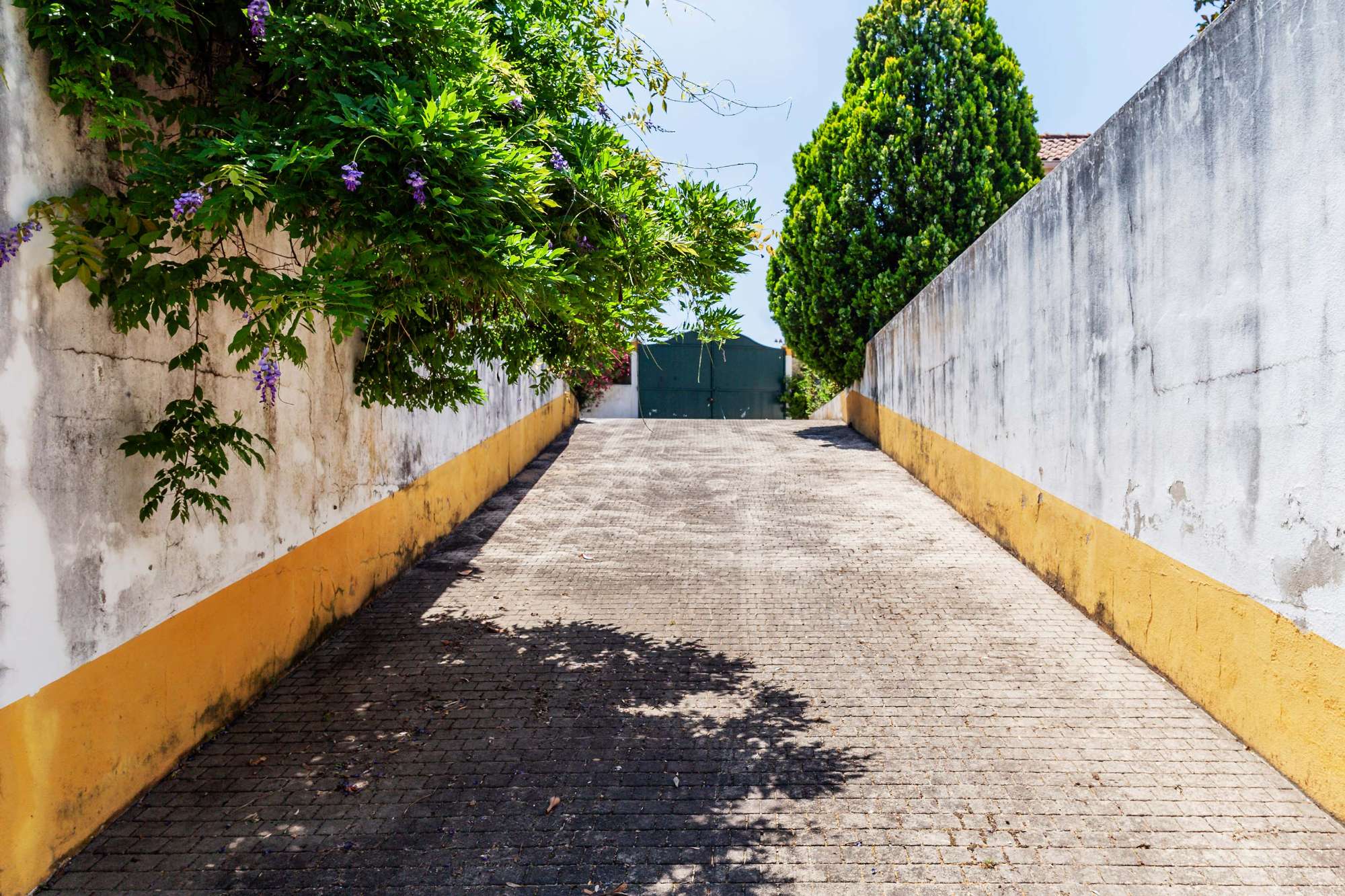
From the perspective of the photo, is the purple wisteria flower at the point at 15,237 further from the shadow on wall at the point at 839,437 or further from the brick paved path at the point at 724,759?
the shadow on wall at the point at 839,437

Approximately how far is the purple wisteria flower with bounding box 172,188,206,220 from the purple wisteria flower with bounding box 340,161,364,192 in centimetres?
48

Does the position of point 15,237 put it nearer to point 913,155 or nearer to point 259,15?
point 259,15

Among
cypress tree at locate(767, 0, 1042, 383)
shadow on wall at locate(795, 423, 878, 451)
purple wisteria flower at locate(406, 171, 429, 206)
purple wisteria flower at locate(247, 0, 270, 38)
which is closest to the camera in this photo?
purple wisteria flower at locate(406, 171, 429, 206)

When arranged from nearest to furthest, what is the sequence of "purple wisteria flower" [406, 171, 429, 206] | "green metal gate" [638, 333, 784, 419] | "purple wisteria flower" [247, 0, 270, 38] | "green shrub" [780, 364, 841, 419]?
"purple wisteria flower" [406, 171, 429, 206]
"purple wisteria flower" [247, 0, 270, 38]
"green shrub" [780, 364, 841, 419]
"green metal gate" [638, 333, 784, 419]

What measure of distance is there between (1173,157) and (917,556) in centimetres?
373

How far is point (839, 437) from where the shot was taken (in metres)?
14.3

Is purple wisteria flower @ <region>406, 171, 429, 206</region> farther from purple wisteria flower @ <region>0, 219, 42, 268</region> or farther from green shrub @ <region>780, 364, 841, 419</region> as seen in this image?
green shrub @ <region>780, 364, 841, 419</region>

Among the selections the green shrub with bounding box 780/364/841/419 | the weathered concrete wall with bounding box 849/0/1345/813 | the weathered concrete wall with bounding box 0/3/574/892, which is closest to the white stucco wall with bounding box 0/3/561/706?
the weathered concrete wall with bounding box 0/3/574/892

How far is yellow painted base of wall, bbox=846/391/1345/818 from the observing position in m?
3.38

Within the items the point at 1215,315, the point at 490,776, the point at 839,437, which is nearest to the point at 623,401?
the point at 839,437

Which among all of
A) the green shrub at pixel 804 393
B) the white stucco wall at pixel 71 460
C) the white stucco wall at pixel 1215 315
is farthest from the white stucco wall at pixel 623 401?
the white stucco wall at pixel 71 460

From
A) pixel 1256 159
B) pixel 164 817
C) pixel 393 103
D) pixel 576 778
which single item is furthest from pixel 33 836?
pixel 1256 159

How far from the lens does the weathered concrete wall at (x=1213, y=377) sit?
3355mm

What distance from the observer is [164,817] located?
11.5 feet
